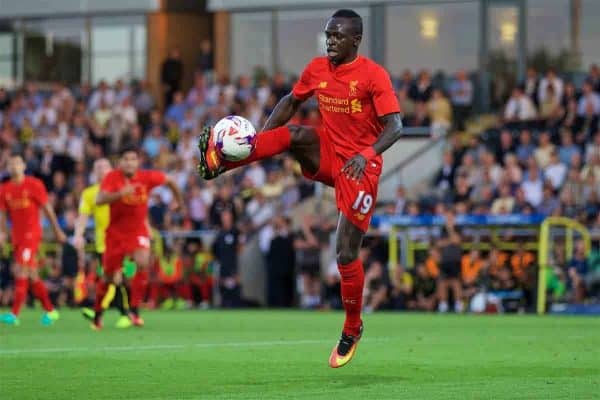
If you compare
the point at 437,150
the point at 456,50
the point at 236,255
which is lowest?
the point at 236,255

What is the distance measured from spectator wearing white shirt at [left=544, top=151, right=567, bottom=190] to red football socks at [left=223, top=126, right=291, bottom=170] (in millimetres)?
15085

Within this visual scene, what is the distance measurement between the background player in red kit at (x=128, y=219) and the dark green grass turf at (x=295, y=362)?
81 centimetres

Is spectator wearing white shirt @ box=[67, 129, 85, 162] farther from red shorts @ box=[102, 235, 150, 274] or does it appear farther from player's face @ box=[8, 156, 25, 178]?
red shorts @ box=[102, 235, 150, 274]

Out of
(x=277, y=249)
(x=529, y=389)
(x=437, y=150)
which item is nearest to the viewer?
(x=529, y=389)

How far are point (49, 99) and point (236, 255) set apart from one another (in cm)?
1041

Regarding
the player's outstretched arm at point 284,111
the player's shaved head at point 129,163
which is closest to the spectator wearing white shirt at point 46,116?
the player's shaved head at point 129,163

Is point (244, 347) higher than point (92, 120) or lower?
lower

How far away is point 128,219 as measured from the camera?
57.9 feet

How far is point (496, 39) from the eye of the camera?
106 feet

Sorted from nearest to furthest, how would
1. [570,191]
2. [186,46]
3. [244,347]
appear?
[244,347], [570,191], [186,46]

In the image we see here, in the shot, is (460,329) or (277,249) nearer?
(460,329)

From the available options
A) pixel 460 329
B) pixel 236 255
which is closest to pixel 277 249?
pixel 236 255

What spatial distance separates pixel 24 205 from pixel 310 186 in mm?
10086

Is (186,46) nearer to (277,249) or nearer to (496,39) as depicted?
(496,39)
